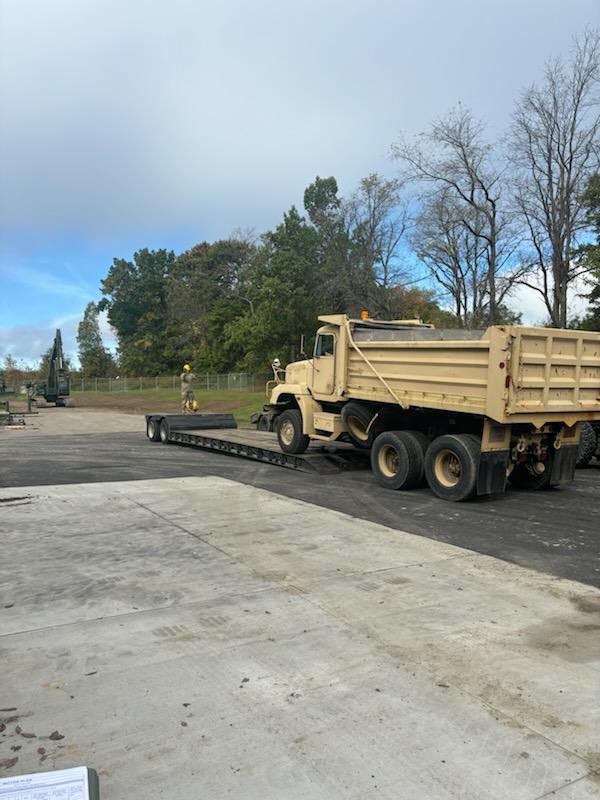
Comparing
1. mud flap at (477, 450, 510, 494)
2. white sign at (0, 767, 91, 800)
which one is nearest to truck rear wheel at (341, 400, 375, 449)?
mud flap at (477, 450, 510, 494)

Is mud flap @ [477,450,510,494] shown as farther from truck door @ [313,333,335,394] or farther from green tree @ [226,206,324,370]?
green tree @ [226,206,324,370]

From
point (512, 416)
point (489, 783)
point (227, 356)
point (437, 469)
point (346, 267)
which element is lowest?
point (489, 783)

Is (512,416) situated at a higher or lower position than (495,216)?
lower

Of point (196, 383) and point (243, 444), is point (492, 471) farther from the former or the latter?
point (196, 383)

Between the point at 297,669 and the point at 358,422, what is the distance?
7992mm

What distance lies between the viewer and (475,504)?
30.3 feet

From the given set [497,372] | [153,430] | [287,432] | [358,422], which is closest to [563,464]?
[497,372]

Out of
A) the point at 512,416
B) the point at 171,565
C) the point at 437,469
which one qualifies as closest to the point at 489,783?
the point at 171,565

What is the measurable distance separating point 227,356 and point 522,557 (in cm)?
5723

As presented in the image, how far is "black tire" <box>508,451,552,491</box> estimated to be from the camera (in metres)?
10.2

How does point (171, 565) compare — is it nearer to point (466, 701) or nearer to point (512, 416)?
point (466, 701)

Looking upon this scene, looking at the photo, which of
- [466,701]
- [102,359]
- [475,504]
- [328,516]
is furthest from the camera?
[102,359]

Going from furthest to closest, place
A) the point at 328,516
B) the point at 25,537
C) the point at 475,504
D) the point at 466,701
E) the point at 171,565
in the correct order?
the point at 475,504 → the point at 328,516 → the point at 25,537 → the point at 171,565 → the point at 466,701

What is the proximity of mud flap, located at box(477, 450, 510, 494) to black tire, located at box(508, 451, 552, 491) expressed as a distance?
1.34m
